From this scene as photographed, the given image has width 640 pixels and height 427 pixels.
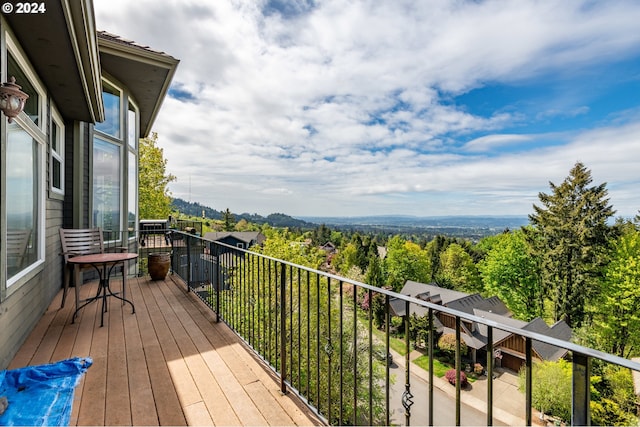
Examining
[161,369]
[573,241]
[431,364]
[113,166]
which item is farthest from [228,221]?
[431,364]

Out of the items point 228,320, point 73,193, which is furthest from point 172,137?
point 228,320

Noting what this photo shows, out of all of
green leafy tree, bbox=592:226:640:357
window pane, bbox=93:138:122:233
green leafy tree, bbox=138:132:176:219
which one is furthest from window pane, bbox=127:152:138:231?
green leafy tree, bbox=592:226:640:357

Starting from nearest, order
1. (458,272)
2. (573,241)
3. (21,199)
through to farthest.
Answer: (21,199) → (573,241) → (458,272)

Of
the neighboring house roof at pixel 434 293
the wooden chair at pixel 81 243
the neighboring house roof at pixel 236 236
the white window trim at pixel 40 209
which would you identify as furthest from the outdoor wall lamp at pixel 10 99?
the neighboring house roof at pixel 236 236

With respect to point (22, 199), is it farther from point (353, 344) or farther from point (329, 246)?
point (329, 246)

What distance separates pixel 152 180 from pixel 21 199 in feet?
48.2

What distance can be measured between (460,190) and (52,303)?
226 ft

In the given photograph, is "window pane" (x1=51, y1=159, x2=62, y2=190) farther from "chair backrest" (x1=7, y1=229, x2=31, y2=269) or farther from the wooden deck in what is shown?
the wooden deck

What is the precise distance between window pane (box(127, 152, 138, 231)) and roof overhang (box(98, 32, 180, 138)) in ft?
4.74

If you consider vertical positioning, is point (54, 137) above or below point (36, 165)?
above

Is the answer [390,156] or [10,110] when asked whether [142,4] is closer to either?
[10,110]

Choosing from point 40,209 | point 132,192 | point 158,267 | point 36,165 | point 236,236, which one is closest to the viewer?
point 36,165

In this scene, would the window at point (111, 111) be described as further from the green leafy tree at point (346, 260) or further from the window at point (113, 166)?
the green leafy tree at point (346, 260)

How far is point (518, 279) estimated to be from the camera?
24.3m
